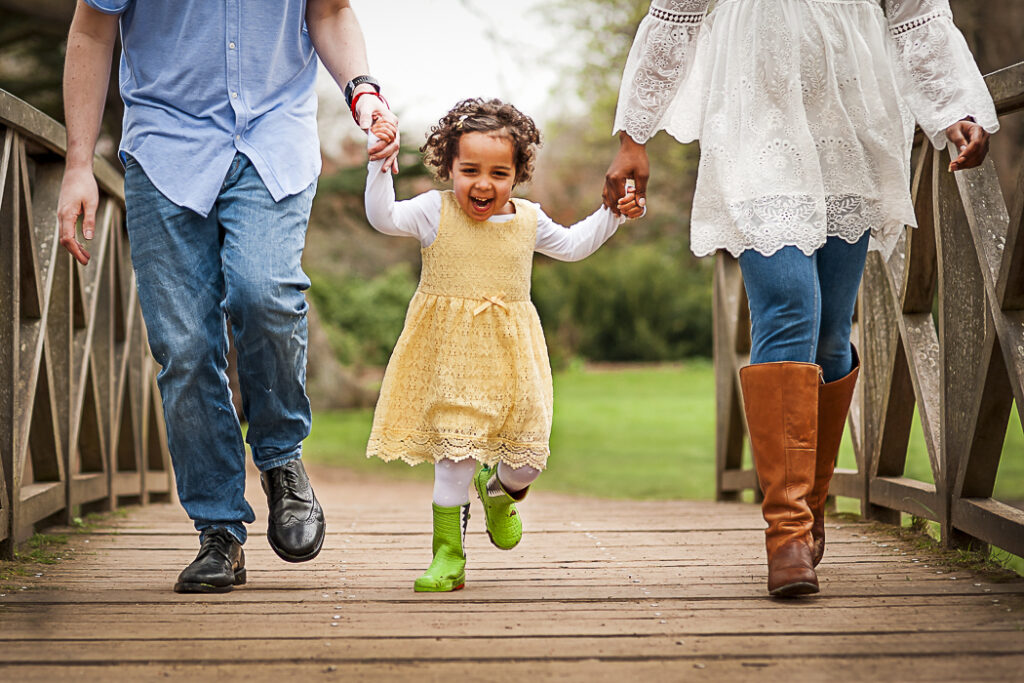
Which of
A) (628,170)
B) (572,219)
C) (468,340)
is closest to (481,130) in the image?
(628,170)

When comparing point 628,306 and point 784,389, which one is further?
point 628,306

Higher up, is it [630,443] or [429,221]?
[429,221]

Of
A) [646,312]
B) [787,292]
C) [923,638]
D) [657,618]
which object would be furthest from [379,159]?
[646,312]

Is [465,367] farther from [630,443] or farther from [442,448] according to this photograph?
[630,443]

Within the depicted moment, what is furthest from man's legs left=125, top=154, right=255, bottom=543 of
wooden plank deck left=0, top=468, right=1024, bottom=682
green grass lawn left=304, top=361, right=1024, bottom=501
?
green grass lawn left=304, top=361, right=1024, bottom=501

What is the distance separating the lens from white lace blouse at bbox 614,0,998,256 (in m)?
2.29

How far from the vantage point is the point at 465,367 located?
2520mm

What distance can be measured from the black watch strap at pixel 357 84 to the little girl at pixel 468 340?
219 millimetres

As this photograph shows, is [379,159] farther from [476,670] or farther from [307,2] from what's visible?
[476,670]

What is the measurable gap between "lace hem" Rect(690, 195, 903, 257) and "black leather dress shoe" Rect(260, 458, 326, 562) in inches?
39.2

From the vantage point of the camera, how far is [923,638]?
5.99 ft

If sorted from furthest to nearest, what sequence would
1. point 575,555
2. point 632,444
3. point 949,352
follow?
point 632,444
point 575,555
point 949,352

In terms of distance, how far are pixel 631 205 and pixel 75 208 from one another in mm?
1198

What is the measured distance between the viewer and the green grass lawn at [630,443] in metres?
8.39
